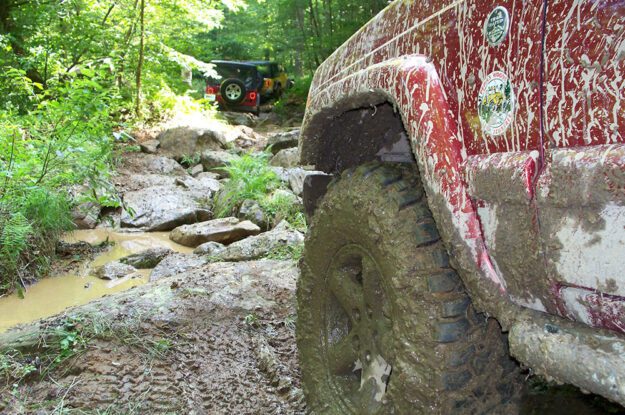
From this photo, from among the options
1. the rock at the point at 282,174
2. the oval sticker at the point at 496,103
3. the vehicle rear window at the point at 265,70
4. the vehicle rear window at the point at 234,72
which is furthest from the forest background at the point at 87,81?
the oval sticker at the point at 496,103

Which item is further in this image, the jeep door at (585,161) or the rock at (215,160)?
the rock at (215,160)

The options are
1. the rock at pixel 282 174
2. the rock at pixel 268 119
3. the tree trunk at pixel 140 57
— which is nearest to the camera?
the rock at pixel 282 174

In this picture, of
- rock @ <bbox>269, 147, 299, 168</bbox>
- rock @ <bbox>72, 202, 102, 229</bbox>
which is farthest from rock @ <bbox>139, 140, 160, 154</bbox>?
rock @ <bbox>72, 202, 102, 229</bbox>

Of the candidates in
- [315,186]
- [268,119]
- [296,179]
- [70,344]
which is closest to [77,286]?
[70,344]

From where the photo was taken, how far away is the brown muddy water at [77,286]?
15.7ft

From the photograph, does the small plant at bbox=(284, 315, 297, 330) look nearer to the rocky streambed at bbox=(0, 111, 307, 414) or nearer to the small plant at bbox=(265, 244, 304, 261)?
the rocky streambed at bbox=(0, 111, 307, 414)

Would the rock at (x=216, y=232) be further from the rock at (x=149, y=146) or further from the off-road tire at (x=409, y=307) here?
the off-road tire at (x=409, y=307)

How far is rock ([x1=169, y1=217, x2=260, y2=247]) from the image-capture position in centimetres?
704

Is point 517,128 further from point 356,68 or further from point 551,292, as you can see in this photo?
point 356,68

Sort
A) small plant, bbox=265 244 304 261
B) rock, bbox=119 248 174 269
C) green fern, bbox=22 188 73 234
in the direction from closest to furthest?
small plant, bbox=265 244 304 261 → green fern, bbox=22 188 73 234 → rock, bbox=119 248 174 269

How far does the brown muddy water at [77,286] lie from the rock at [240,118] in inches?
380

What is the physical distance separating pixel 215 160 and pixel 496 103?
33.2 feet

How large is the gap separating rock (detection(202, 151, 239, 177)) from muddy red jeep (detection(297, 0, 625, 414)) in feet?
29.3

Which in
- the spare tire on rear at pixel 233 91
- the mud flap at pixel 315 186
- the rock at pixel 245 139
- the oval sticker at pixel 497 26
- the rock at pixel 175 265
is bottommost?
the rock at pixel 175 265
